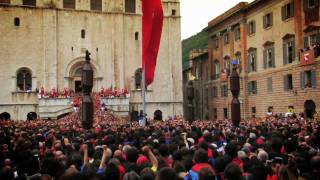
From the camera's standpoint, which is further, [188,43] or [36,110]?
[188,43]

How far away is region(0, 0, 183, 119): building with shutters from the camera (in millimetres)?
43531

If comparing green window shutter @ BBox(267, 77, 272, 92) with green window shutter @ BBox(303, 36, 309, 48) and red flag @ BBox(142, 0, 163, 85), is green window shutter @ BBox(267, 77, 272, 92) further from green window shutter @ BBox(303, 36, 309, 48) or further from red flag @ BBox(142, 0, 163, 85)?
red flag @ BBox(142, 0, 163, 85)

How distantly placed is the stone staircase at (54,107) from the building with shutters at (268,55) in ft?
56.3

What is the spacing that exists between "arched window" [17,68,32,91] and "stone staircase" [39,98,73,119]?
3496 millimetres

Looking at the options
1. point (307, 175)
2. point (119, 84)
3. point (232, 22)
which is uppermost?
point (232, 22)

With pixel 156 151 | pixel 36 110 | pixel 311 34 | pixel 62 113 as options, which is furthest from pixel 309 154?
pixel 36 110

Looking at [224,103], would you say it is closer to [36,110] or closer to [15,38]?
[36,110]

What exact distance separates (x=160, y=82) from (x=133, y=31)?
20.5 ft

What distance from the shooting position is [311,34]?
109 feet

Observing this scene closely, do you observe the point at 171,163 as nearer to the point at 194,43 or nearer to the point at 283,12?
the point at 283,12

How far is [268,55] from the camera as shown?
1582 inches

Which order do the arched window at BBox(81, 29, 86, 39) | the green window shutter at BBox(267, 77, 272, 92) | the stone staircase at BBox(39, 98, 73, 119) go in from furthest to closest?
the arched window at BBox(81, 29, 86, 39) < the stone staircase at BBox(39, 98, 73, 119) < the green window shutter at BBox(267, 77, 272, 92)

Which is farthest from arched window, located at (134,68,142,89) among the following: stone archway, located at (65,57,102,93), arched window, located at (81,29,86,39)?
arched window, located at (81,29,86,39)

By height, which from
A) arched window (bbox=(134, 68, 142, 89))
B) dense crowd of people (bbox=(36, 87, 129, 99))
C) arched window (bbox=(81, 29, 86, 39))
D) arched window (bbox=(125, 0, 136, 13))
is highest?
arched window (bbox=(125, 0, 136, 13))
